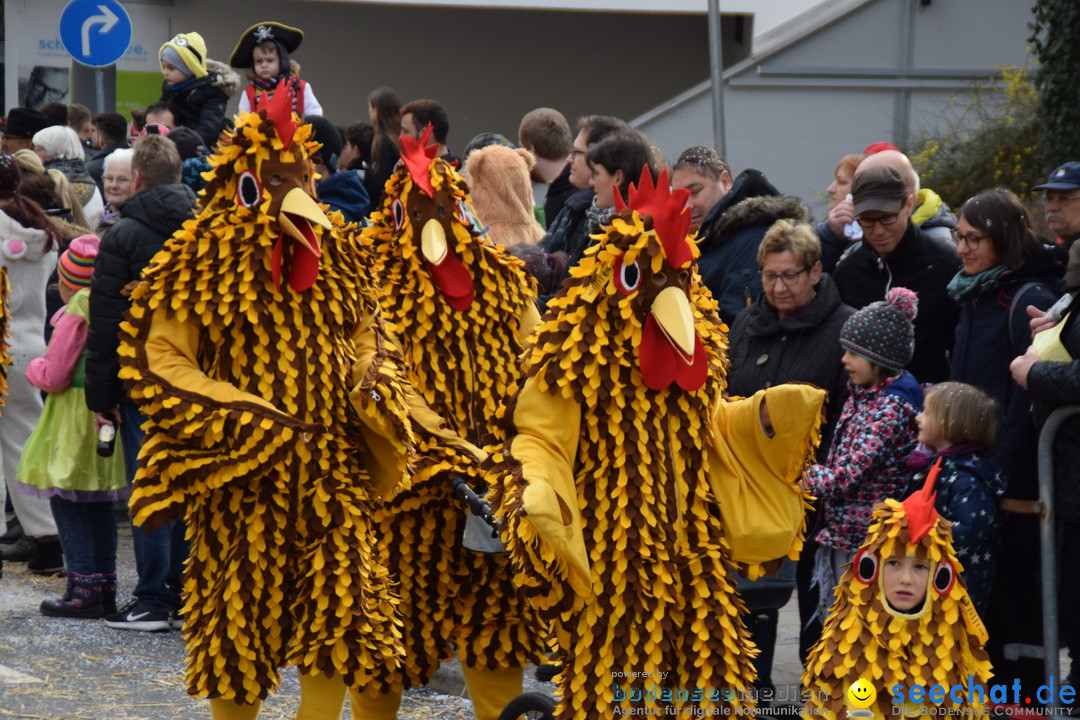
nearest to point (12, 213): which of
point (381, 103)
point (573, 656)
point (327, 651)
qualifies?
point (381, 103)

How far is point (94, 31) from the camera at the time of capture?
9.53 m

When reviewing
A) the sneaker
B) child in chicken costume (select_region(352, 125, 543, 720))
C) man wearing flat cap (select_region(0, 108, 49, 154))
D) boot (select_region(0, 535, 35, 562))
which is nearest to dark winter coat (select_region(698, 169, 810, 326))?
child in chicken costume (select_region(352, 125, 543, 720))

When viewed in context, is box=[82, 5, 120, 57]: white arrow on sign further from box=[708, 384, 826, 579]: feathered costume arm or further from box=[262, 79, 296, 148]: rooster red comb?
box=[708, 384, 826, 579]: feathered costume arm

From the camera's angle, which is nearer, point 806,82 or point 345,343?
point 345,343

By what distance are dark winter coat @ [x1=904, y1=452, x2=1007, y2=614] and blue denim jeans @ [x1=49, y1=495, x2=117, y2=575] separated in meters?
4.02

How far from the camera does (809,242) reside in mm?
5016

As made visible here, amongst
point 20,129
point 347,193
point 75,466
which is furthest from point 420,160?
point 20,129

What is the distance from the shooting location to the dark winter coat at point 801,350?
197 inches

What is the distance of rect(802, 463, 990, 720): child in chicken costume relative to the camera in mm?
3629

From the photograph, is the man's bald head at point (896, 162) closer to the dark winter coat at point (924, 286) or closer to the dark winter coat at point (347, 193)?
the dark winter coat at point (924, 286)

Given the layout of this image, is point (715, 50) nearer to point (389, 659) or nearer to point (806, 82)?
point (806, 82)

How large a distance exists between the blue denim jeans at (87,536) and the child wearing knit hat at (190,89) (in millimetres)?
3364

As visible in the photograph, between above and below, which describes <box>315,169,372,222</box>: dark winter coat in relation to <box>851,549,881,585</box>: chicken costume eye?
above

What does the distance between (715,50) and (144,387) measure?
19.8 feet
